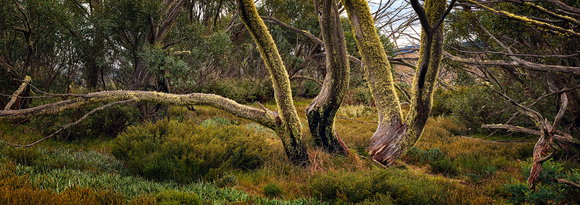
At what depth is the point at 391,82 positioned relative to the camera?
5328 mm

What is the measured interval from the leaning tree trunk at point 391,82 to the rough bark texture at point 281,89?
1574mm

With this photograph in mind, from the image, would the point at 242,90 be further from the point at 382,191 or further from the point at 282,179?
the point at 382,191

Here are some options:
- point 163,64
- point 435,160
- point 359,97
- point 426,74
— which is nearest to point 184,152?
point 163,64

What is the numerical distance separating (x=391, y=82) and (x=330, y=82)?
1280 millimetres

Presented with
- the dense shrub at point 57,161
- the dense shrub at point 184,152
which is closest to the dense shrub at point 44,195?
the dense shrub at point 57,161

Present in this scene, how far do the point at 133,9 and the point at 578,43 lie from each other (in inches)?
355

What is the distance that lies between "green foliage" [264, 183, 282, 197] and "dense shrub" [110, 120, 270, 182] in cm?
85

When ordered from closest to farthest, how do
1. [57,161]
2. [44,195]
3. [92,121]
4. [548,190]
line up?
[44,195]
[548,190]
[57,161]
[92,121]

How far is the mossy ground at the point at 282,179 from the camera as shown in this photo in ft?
10.9

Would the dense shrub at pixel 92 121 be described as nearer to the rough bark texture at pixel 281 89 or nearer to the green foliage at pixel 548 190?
the rough bark texture at pixel 281 89

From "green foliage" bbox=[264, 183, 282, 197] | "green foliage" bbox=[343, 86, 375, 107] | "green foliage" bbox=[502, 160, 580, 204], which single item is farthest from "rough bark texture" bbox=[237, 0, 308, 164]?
"green foliage" bbox=[343, 86, 375, 107]

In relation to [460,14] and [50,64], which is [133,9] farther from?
[460,14]

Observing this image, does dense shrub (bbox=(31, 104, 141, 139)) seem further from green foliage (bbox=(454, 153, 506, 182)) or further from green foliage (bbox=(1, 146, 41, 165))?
green foliage (bbox=(454, 153, 506, 182))

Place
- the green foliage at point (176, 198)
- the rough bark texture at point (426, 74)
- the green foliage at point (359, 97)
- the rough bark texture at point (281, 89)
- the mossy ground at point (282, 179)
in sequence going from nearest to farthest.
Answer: the green foliage at point (176, 198), the mossy ground at point (282, 179), the rough bark texture at point (281, 89), the rough bark texture at point (426, 74), the green foliage at point (359, 97)
